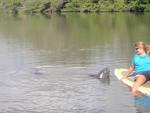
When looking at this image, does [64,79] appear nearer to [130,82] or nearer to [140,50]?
[130,82]

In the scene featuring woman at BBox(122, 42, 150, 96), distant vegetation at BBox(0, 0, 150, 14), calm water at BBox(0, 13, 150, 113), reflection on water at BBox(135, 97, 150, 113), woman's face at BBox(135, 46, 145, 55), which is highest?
woman's face at BBox(135, 46, 145, 55)

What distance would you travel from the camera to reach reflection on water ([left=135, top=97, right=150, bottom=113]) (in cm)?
1268

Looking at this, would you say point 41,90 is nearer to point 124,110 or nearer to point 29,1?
→ point 124,110

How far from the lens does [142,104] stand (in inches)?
520

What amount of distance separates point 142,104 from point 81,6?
71.6 meters

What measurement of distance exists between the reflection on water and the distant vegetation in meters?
63.6

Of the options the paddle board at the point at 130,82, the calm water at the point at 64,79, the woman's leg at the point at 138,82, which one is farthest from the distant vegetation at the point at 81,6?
the woman's leg at the point at 138,82

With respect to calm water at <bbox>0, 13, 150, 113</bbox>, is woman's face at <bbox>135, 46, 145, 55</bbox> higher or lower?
higher

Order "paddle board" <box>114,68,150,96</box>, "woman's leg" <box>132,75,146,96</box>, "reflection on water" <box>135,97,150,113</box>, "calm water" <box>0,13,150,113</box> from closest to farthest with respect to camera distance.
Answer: "reflection on water" <box>135,97,150,113</box>, "calm water" <box>0,13,150,113</box>, "paddle board" <box>114,68,150,96</box>, "woman's leg" <box>132,75,146,96</box>

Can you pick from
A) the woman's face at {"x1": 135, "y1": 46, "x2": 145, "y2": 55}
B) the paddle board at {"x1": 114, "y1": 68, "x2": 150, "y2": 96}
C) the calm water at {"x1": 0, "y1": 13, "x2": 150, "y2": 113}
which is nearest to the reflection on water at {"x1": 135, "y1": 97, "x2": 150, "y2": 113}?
the calm water at {"x1": 0, "y1": 13, "x2": 150, "y2": 113}

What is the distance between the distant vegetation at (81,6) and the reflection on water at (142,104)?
63595mm

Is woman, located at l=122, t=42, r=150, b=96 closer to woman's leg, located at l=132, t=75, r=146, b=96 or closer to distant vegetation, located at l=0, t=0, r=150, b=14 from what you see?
woman's leg, located at l=132, t=75, r=146, b=96

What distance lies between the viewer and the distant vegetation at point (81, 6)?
253 ft

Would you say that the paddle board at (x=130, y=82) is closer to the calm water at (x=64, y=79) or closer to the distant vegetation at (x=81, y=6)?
the calm water at (x=64, y=79)
